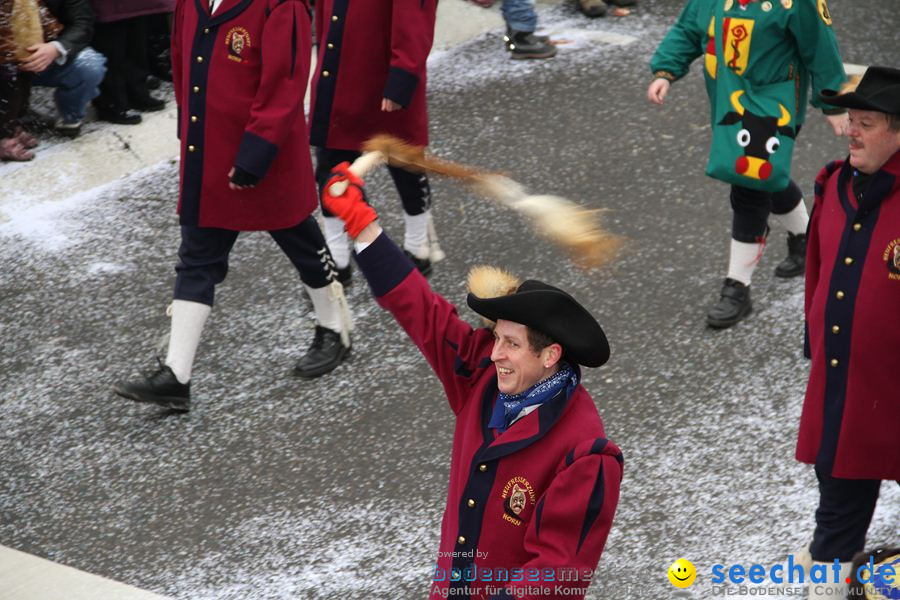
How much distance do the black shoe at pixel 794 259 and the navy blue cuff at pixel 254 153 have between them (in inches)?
96.7

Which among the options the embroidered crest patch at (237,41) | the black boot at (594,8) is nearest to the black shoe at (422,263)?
the embroidered crest patch at (237,41)

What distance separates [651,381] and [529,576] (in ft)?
8.62

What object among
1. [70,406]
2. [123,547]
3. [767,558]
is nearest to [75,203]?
[70,406]

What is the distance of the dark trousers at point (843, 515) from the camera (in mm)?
3939

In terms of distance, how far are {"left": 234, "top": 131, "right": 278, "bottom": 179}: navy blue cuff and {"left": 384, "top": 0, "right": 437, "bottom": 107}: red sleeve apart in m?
0.83

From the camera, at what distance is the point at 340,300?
5676 mm

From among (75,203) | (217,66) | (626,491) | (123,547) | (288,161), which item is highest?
(217,66)

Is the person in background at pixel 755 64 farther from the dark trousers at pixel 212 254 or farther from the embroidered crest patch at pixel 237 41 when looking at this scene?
the embroidered crest patch at pixel 237 41

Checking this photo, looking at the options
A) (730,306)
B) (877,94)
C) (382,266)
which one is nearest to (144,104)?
(730,306)

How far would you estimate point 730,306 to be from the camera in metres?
5.80

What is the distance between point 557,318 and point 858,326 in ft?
3.83

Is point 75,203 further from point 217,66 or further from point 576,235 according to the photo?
point 576,235

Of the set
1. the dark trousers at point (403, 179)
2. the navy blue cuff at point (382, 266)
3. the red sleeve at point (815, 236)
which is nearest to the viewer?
the navy blue cuff at point (382, 266)

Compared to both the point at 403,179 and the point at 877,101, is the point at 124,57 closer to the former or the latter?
the point at 403,179
